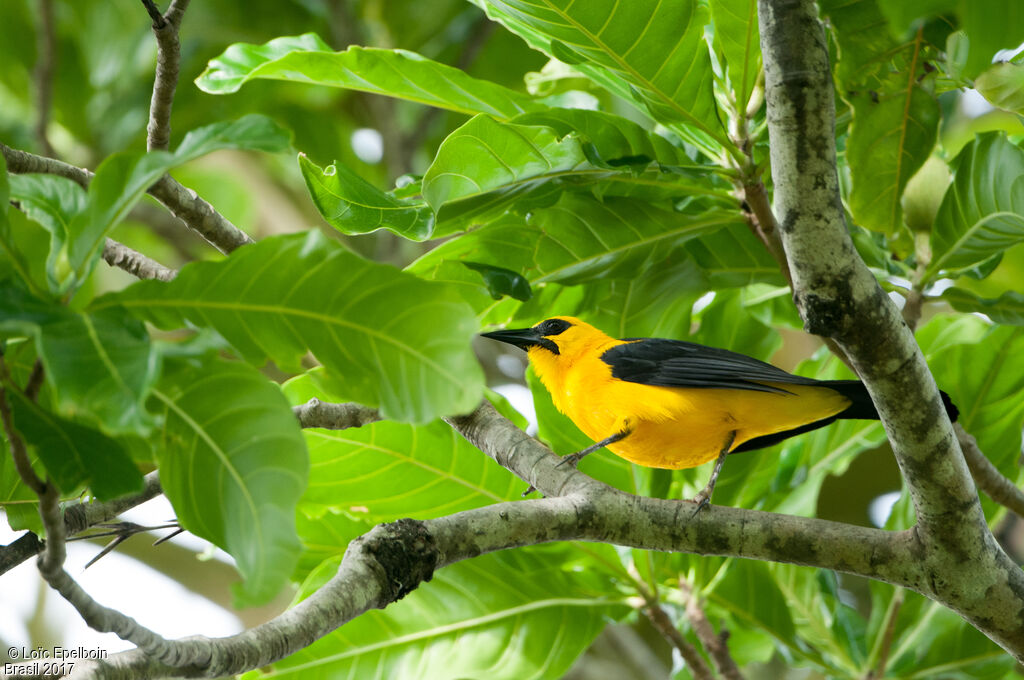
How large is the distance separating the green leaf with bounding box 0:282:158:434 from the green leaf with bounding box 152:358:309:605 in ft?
0.27

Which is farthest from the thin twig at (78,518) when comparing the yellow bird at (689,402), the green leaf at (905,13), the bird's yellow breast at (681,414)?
the green leaf at (905,13)

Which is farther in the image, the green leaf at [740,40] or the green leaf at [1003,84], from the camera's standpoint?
the green leaf at [740,40]

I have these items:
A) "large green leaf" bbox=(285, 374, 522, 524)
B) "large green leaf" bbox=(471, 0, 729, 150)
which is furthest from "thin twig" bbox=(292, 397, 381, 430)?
"large green leaf" bbox=(471, 0, 729, 150)

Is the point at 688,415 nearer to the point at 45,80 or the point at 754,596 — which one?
the point at 754,596

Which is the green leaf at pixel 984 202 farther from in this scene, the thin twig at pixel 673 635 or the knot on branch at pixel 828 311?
the thin twig at pixel 673 635

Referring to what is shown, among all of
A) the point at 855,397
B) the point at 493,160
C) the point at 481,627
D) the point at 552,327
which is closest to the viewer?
the point at 493,160

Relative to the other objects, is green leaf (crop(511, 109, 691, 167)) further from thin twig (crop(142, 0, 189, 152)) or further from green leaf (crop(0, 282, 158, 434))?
green leaf (crop(0, 282, 158, 434))

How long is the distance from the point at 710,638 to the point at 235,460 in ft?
6.24

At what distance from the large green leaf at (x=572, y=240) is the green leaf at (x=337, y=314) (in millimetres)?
979

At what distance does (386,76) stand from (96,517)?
1163 millimetres

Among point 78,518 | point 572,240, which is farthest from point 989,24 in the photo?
point 78,518

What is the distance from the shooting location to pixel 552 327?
2.66 metres

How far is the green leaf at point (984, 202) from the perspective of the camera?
6.59 feet

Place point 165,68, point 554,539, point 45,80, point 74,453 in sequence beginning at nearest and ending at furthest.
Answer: point 74,453, point 554,539, point 165,68, point 45,80
